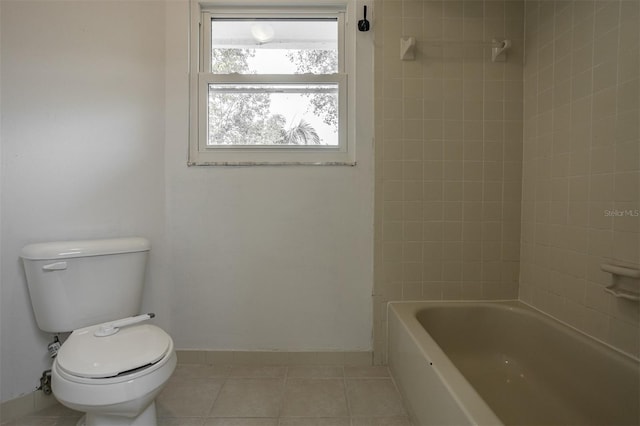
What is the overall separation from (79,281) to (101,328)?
0.81 feet

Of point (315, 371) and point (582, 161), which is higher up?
point (582, 161)

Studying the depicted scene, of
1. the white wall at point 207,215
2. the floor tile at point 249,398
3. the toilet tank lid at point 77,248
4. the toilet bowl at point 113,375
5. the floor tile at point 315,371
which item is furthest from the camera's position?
the floor tile at point 315,371

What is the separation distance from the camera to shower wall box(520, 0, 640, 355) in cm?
110

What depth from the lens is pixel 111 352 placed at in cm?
106

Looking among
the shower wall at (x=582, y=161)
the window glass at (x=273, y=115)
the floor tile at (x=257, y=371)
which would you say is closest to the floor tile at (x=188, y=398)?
the floor tile at (x=257, y=371)

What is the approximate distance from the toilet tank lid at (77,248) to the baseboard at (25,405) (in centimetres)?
66

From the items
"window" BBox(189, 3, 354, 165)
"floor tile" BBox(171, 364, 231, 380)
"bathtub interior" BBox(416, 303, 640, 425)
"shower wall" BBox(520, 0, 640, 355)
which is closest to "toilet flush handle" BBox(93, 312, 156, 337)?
"floor tile" BBox(171, 364, 231, 380)

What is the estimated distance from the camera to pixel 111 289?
1.35 metres

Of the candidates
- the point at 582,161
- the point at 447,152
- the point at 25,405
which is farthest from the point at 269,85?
the point at 25,405

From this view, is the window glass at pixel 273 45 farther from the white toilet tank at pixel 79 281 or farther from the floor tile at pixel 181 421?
the floor tile at pixel 181 421

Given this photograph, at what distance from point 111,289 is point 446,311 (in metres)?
1.70

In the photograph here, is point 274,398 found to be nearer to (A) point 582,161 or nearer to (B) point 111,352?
(B) point 111,352

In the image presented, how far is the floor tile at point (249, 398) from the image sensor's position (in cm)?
134

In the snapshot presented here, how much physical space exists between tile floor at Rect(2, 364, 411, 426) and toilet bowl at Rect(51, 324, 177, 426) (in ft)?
0.88
